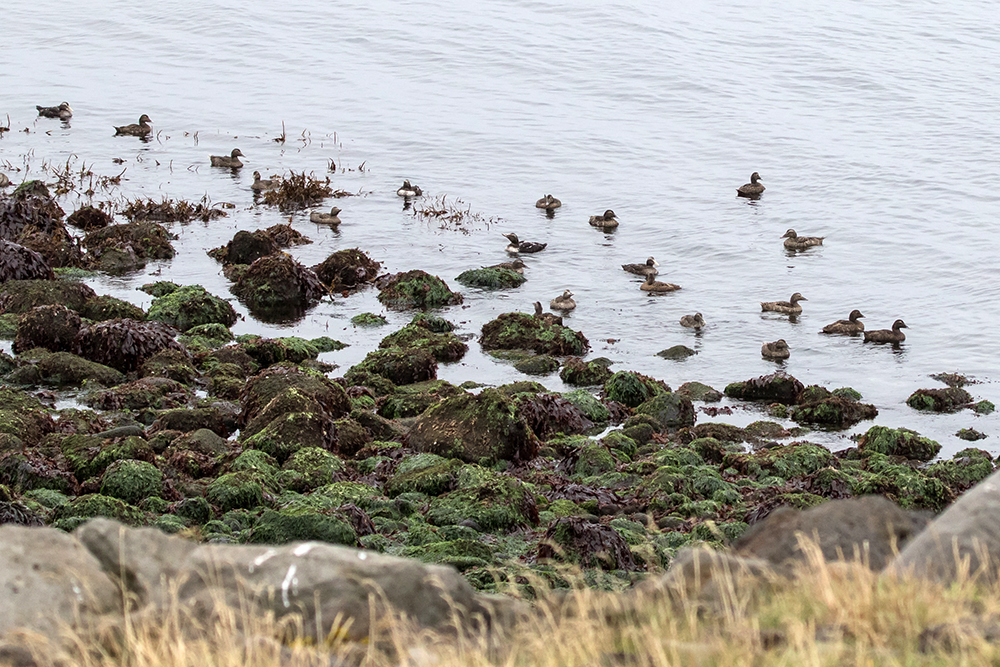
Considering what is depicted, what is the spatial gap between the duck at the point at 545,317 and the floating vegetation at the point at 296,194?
14.0 m

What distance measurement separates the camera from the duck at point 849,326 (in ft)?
100

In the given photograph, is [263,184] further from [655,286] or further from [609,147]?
[609,147]

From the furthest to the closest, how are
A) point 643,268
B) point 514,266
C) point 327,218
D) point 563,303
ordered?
point 327,218, point 643,268, point 514,266, point 563,303

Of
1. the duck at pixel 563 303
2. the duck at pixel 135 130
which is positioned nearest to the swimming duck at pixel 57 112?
the duck at pixel 135 130

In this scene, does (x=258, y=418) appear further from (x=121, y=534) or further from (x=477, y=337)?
(x=121, y=534)

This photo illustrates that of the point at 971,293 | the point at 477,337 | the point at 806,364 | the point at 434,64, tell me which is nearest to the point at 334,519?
the point at 477,337

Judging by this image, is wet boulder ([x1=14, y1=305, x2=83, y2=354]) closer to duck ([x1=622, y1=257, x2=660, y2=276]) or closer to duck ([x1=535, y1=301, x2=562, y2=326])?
duck ([x1=535, y1=301, x2=562, y2=326])

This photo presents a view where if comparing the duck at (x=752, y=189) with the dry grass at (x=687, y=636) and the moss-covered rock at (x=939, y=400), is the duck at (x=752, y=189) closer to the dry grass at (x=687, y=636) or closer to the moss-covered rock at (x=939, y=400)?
the moss-covered rock at (x=939, y=400)

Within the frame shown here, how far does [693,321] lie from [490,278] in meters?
6.21

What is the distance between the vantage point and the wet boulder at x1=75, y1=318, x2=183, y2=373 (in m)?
25.0

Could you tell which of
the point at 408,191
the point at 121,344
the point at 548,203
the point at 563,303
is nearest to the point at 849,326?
the point at 563,303

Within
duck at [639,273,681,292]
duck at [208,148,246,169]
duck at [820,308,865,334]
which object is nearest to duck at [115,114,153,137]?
duck at [208,148,246,169]

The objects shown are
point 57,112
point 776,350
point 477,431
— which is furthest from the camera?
point 57,112

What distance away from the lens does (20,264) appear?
30562 millimetres
